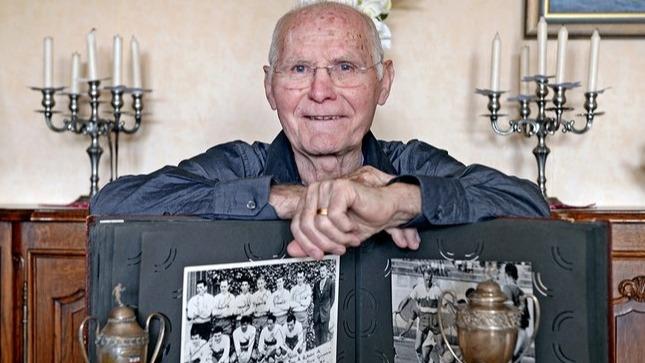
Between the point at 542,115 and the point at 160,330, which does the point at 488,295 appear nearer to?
the point at 160,330

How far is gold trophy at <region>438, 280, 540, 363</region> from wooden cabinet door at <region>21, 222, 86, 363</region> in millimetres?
1064

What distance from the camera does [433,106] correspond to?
1857 millimetres

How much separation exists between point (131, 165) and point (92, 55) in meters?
0.32

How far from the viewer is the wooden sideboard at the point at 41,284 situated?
1534 mm

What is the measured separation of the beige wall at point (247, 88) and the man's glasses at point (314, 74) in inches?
31.2

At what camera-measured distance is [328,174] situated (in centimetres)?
113

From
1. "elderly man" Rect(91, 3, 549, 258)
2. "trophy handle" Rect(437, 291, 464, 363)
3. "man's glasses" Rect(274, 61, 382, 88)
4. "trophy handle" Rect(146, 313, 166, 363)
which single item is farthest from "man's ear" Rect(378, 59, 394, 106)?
"trophy handle" Rect(146, 313, 166, 363)

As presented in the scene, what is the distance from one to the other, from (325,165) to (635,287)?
0.73m

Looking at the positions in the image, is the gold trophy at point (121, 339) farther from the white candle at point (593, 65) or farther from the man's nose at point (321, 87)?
the white candle at point (593, 65)

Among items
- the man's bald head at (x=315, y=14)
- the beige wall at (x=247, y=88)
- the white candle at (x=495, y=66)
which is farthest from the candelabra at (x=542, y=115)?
the man's bald head at (x=315, y=14)

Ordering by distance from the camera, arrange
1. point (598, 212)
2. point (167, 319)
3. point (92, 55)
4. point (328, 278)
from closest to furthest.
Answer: point (167, 319), point (328, 278), point (598, 212), point (92, 55)

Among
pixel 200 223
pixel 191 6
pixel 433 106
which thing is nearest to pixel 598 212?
pixel 433 106

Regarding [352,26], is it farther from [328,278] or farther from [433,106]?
[433,106]

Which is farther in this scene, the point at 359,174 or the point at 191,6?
the point at 191,6
